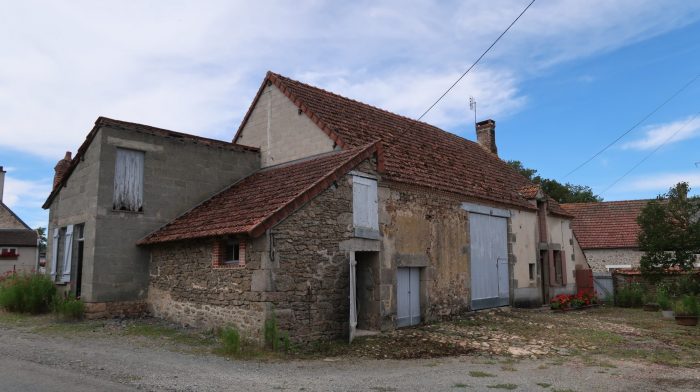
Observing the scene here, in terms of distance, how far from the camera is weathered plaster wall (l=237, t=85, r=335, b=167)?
14.3 m

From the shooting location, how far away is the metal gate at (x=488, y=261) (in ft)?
51.0

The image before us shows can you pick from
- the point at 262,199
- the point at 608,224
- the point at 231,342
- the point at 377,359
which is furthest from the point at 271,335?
the point at 608,224

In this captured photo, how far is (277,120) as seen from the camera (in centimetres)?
1548

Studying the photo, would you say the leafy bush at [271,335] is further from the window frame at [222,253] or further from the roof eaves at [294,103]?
the roof eaves at [294,103]

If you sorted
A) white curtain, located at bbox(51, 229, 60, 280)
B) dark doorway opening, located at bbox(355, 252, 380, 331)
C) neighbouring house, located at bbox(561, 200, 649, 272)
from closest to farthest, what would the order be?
dark doorway opening, located at bbox(355, 252, 380, 331) → white curtain, located at bbox(51, 229, 60, 280) → neighbouring house, located at bbox(561, 200, 649, 272)

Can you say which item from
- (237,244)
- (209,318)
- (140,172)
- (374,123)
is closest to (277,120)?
(374,123)

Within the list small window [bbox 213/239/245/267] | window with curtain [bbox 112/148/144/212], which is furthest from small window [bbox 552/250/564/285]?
window with curtain [bbox 112/148/144/212]

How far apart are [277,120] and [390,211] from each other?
4.98 metres

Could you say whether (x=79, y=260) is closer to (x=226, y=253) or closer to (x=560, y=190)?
(x=226, y=253)

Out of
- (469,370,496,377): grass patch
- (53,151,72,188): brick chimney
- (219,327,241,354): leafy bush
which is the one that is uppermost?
(53,151,72,188): brick chimney

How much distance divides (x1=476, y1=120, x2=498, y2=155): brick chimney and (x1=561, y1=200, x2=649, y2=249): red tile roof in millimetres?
6631

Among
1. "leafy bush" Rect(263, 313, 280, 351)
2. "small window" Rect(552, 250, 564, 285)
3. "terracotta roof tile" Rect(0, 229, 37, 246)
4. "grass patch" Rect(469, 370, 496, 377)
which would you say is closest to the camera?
"grass patch" Rect(469, 370, 496, 377)

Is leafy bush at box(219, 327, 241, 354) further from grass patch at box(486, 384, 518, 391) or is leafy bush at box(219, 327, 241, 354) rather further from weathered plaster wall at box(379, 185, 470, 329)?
grass patch at box(486, 384, 518, 391)

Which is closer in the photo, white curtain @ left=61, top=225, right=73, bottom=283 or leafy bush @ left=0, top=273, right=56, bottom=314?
leafy bush @ left=0, top=273, right=56, bottom=314
